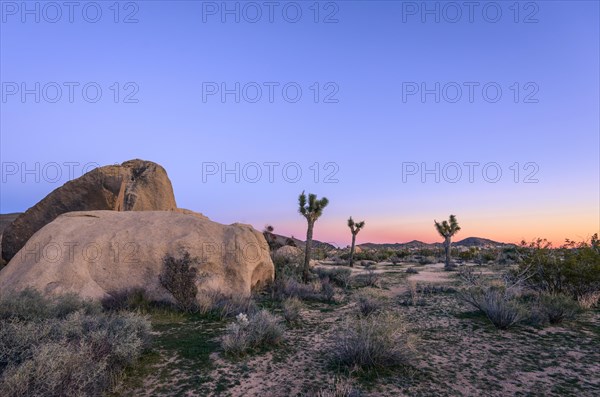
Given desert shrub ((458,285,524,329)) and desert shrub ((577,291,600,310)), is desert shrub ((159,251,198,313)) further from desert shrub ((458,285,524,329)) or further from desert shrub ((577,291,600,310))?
desert shrub ((577,291,600,310))

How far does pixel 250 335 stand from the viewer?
24.6 ft

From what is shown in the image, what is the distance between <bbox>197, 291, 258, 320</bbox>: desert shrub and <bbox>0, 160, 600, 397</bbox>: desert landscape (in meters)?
0.05

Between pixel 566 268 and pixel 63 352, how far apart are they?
14.2m

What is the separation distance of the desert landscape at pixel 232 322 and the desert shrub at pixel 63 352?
0.09 ft

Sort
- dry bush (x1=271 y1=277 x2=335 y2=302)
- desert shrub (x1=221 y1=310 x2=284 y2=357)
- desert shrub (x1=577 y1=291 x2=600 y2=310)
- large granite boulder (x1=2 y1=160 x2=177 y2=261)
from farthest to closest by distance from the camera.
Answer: large granite boulder (x1=2 y1=160 x2=177 y2=261), dry bush (x1=271 y1=277 x2=335 y2=302), desert shrub (x1=577 y1=291 x2=600 y2=310), desert shrub (x1=221 y1=310 x2=284 y2=357)

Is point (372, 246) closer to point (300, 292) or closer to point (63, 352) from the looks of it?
point (300, 292)

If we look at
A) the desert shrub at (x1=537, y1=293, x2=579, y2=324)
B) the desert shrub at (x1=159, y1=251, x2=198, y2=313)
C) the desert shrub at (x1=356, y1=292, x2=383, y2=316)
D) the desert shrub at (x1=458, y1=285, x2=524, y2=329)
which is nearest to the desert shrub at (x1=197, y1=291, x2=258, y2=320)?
the desert shrub at (x1=159, y1=251, x2=198, y2=313)

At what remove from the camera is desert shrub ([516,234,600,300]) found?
39.5 feet

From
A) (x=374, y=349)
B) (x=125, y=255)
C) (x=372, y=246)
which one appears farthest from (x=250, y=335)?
(x=372, y=246)

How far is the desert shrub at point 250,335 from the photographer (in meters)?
7.11

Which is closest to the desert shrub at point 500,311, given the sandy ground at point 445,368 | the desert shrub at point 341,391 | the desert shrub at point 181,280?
the sandy ground at point 445,368

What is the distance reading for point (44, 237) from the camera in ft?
41.4

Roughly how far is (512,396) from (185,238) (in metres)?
10.2

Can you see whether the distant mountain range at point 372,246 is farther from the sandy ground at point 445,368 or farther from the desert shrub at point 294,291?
the sandy ground at point 445,368
